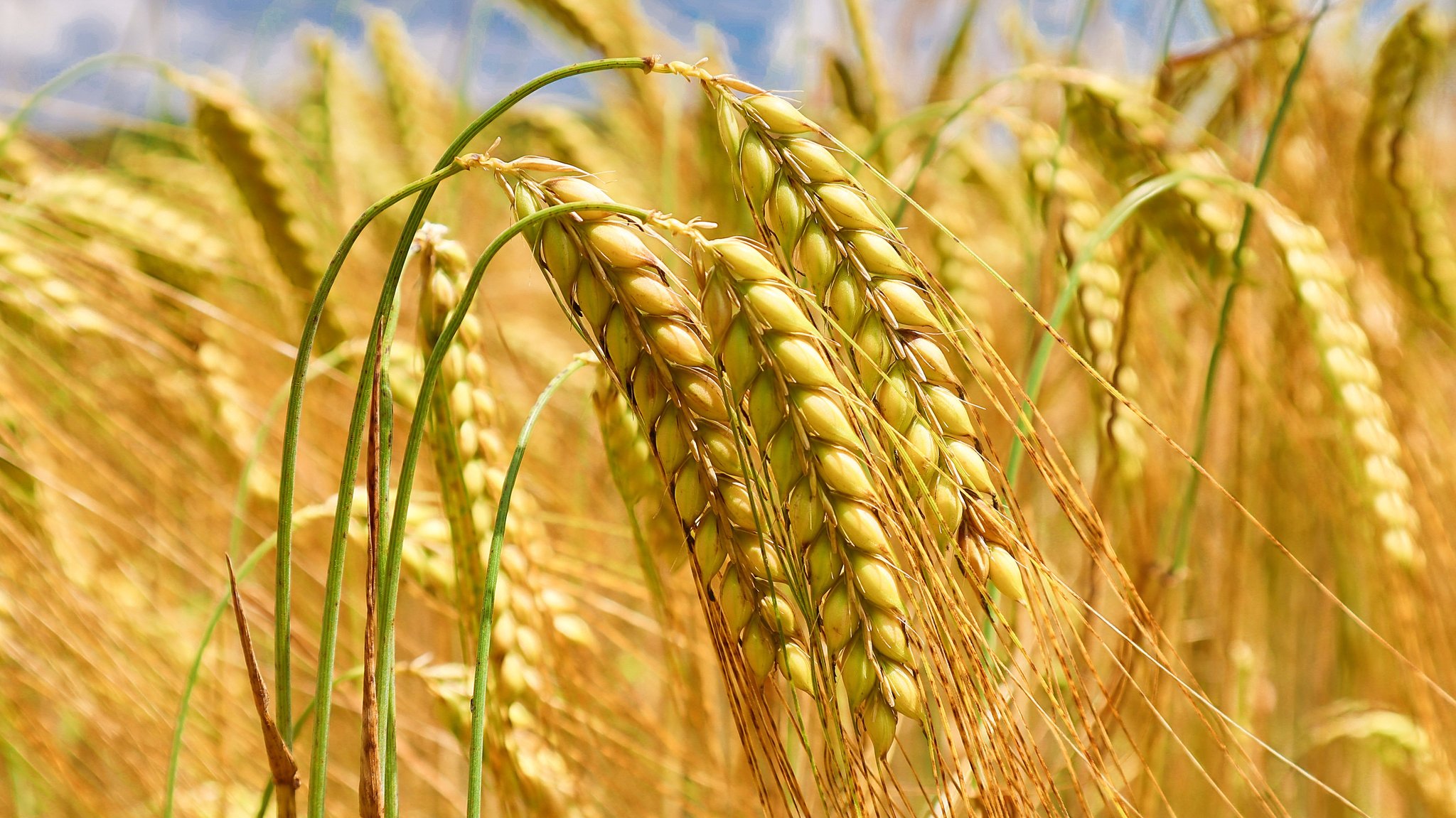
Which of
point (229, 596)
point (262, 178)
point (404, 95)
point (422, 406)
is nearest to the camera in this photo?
point (422, 406)

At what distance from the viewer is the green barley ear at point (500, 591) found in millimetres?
471

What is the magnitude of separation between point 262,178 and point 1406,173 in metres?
1.12

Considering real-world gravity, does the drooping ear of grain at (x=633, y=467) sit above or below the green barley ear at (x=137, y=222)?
below

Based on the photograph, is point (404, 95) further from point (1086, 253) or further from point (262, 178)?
point (1086, 253)

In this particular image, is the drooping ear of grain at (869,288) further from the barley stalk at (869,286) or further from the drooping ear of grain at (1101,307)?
the drooping ear of grain at (1101,307)

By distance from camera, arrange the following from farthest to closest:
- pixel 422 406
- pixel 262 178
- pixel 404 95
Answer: pixel 404 95 < pixel 262 178 < pixel 422 406

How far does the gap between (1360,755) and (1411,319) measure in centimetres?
51

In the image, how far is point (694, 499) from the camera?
355 millimetres

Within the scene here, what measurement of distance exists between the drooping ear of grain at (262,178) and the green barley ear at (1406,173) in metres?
1.03

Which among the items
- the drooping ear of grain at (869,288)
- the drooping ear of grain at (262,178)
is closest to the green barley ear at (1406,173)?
the drooping ear of grain at (869,288)

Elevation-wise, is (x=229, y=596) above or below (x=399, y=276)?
below

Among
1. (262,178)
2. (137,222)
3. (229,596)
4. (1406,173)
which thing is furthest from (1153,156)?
(137,222)

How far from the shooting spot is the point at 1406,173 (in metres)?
0.90

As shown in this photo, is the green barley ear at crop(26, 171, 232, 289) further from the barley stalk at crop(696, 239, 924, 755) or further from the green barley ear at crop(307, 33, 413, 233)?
the barley stalk at crop(696, 239, 924, 755)
